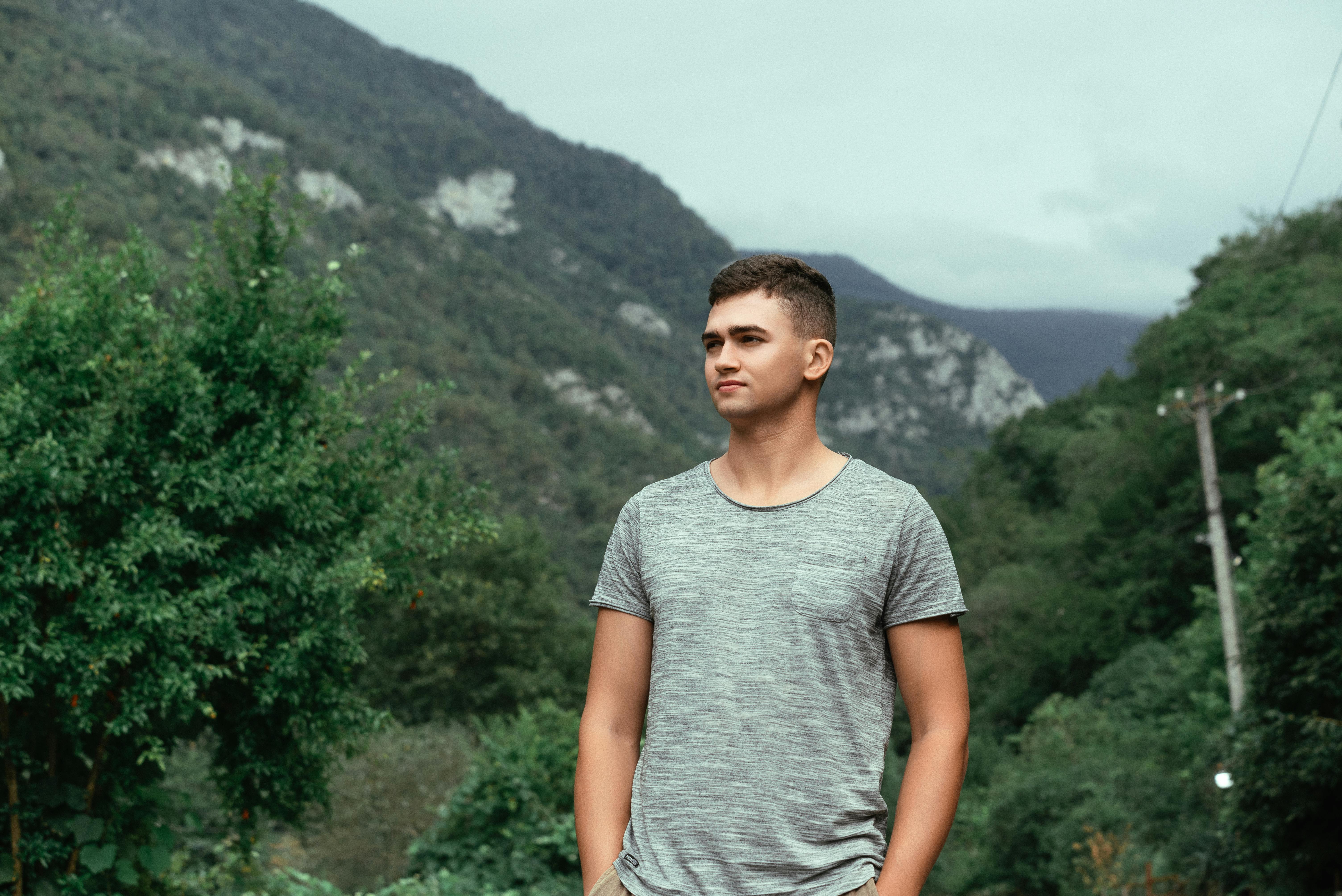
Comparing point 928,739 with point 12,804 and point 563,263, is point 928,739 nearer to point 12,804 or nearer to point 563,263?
point 12,804

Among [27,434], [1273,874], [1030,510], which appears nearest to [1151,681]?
[1273,874]

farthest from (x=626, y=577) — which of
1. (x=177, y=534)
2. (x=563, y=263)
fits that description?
(x=563, y=263)

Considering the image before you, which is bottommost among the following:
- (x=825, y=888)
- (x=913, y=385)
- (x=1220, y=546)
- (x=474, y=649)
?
(x=474, y=649)

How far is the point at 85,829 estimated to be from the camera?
5.67 metres

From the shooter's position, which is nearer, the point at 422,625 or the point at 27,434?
the point at 27,434

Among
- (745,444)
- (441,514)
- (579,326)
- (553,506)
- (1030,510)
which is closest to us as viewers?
(745,444)

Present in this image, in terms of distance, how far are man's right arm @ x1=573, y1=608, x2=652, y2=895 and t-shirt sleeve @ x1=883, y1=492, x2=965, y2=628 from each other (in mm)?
494

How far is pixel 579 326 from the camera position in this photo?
126 metres

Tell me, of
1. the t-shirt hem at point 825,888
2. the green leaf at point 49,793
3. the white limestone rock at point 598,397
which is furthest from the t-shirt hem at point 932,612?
the white limestone rock at point 598,397

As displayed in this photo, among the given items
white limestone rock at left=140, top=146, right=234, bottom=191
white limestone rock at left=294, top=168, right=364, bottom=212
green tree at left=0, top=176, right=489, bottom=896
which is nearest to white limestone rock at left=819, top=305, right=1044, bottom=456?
white limestone rock at left=294, top=168, right=364, bottom=212

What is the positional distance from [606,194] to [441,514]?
189 metres

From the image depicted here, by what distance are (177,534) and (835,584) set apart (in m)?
4.53

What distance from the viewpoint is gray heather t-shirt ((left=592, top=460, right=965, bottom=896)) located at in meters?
1.83

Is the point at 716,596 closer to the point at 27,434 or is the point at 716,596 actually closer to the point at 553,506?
the point at 27,434
